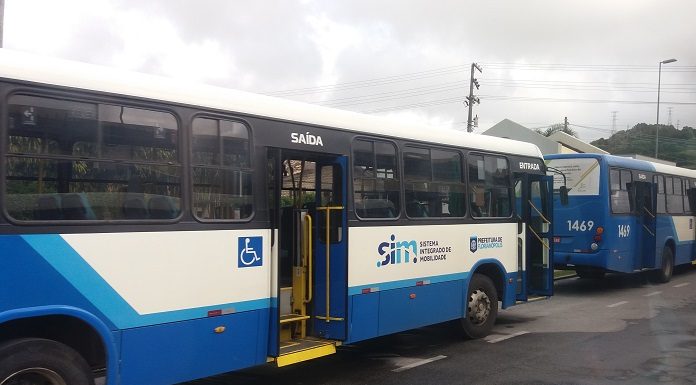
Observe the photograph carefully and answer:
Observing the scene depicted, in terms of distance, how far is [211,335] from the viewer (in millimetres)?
5027

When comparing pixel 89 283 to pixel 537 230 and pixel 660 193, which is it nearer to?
pixel 537 230

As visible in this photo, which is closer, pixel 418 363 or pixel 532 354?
pixel 418 363

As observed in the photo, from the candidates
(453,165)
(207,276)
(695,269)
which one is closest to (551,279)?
(453,165)

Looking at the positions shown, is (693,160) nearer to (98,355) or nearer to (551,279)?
(551,279)

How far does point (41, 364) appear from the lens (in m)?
3.96

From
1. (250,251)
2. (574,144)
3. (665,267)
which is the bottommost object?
(665,267)

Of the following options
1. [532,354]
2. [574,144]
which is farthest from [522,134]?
[532,354]

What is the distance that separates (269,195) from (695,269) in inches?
712

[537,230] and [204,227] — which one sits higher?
[204,227]

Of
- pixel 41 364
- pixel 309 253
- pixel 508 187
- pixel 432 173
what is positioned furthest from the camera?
pixel 508 187

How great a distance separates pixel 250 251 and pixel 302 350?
127cm

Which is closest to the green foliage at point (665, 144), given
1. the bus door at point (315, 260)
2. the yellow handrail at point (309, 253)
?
the bus door at point (315, 260)

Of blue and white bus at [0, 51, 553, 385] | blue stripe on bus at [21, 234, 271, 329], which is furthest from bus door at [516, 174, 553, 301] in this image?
blue stripe on bus at [21, 234, 271, 329]

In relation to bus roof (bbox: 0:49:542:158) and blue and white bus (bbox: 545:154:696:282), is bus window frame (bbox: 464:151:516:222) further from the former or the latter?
blue and white bus (bbox: 545:154:696:282)
